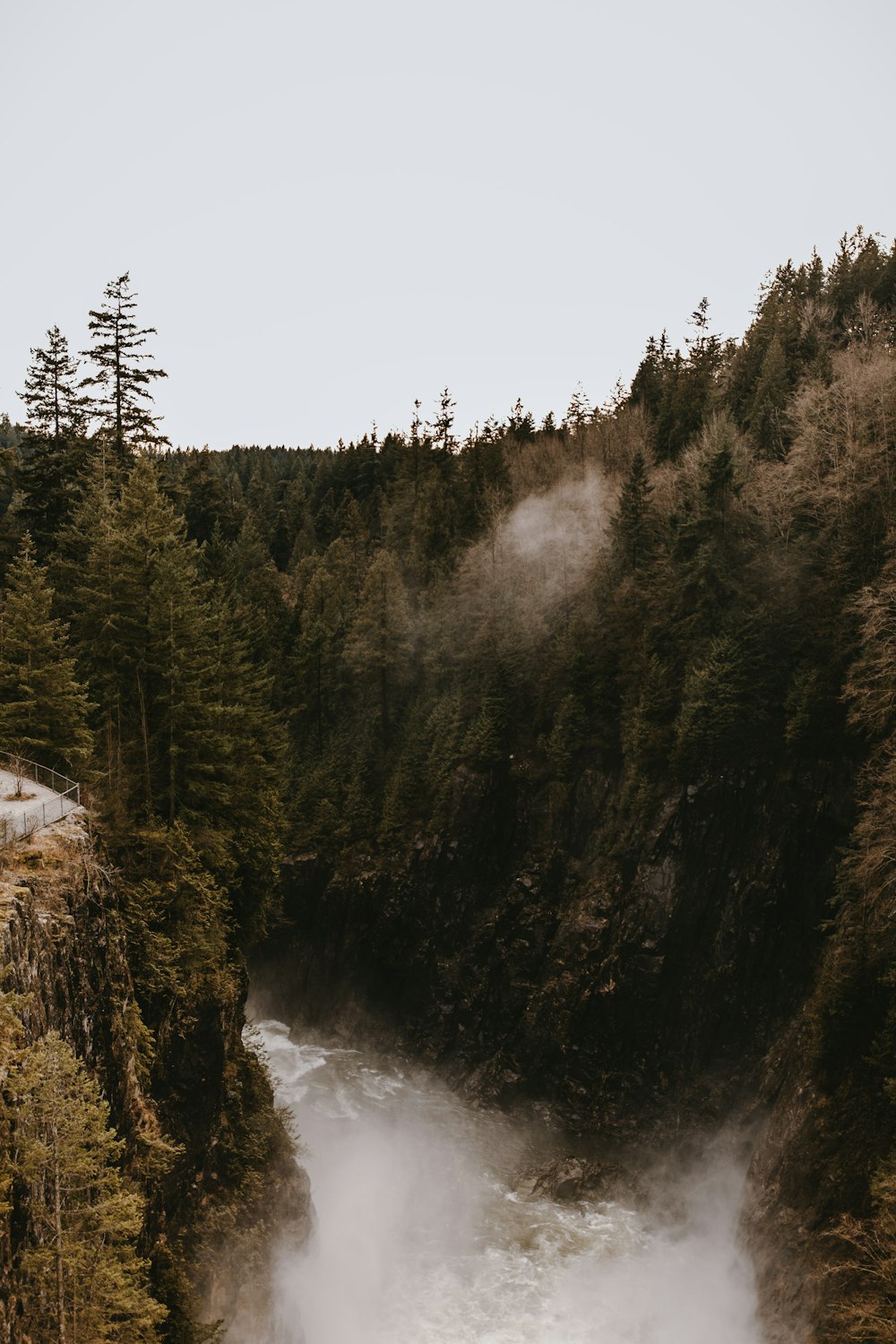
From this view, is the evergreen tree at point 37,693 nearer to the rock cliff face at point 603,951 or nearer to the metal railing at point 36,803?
the metal railing at point 36,803

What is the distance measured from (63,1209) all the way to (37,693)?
47.0 ft

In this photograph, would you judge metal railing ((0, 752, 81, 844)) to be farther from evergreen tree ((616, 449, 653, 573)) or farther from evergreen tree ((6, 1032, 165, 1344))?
evergreen tree ((616, 449, 653, 573))

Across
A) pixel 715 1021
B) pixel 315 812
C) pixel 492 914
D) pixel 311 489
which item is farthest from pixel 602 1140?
pixel 311 489

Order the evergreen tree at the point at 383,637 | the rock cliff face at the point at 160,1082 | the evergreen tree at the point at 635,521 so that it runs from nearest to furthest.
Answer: the rock cliff face at the point at 160,1082
the evergreen tree at the point at 635,521
the evergreen tree at the point at 383,637

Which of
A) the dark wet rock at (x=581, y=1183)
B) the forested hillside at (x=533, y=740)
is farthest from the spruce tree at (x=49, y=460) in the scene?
the dark wet rock at (x=581, y=1183)

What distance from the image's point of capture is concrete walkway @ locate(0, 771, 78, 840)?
1725cm

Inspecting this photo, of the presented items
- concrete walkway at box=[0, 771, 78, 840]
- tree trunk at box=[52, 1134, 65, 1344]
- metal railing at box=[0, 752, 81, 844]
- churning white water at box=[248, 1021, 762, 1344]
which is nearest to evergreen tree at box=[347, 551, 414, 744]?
churning white water at box=[248, 1021, 762, 1344]

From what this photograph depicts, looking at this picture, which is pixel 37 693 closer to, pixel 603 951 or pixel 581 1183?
pixel 603 951

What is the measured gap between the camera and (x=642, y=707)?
3741 centimetres

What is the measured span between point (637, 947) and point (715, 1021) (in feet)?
12.9

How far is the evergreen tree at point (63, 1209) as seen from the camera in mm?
11266

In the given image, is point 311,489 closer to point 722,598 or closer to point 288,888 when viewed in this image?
point 288,888

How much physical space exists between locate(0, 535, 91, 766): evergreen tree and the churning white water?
54.6 ft

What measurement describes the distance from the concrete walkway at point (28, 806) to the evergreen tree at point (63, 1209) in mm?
6066
